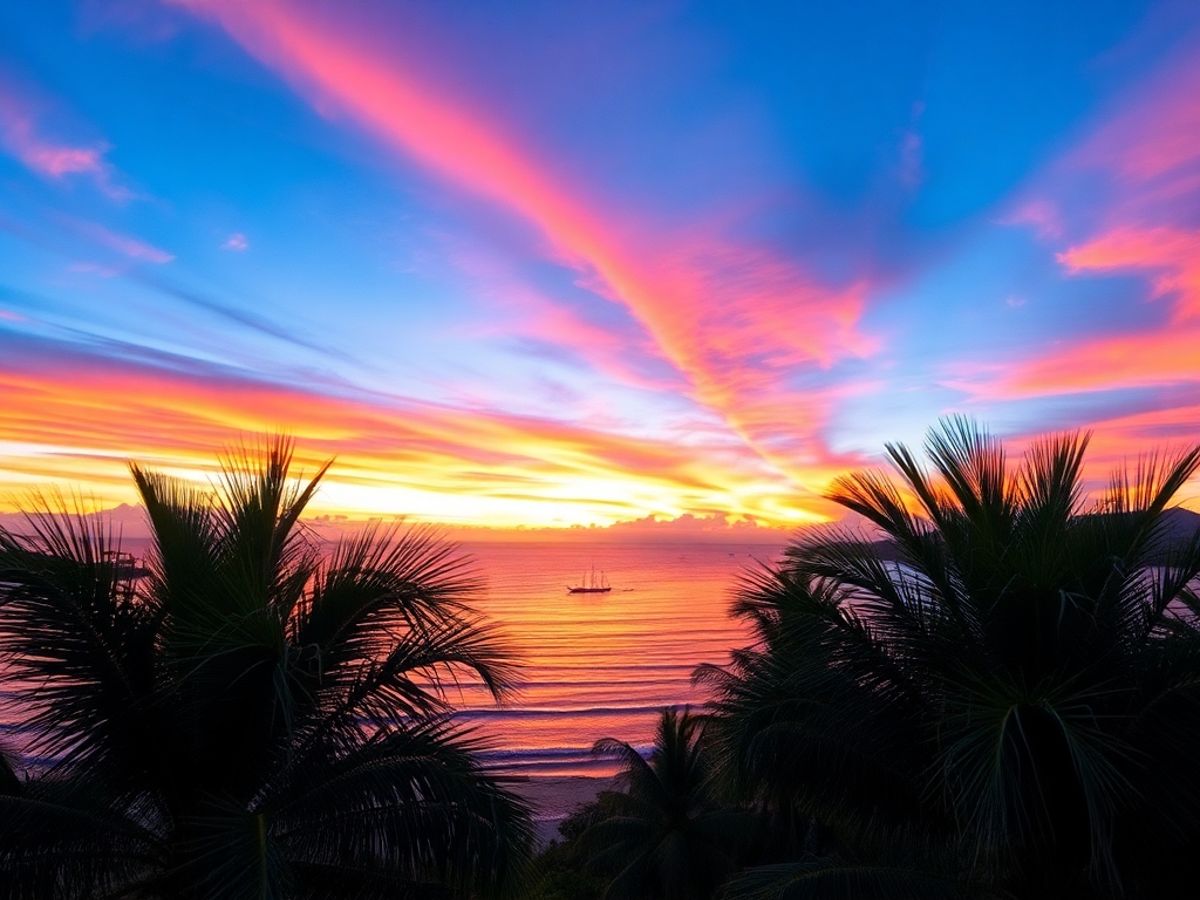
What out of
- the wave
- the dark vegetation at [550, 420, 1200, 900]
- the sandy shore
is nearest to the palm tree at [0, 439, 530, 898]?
the dark vegetation at [550, 420, 1200, 900]

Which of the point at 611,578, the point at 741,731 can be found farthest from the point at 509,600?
the point at 741,731

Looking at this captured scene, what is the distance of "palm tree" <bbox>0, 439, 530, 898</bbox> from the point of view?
5.34 meters

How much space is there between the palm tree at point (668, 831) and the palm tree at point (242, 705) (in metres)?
11.8

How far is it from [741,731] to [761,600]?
134cm

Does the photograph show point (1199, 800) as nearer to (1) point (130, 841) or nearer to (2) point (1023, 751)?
(2) point (1023, 751)

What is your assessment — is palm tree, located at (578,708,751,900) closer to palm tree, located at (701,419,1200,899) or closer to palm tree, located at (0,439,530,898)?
palm tree, located at (701,419,1200,899)

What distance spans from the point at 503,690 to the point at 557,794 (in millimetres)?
25265

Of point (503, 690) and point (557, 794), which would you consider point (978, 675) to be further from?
point (557, 794)

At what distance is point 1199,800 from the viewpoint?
5.53 meters

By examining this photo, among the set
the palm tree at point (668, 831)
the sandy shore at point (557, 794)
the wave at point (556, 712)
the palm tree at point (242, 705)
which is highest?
the palm tree at point (242, 705)

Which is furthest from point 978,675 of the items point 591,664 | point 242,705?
point 591,664

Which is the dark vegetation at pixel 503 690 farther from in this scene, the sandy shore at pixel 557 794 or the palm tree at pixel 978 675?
the sandy shore at pixel 557 794

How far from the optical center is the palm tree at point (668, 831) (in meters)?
17.4

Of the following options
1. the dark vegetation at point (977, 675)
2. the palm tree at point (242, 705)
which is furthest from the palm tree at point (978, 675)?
the palm tree at point (242, 705)
